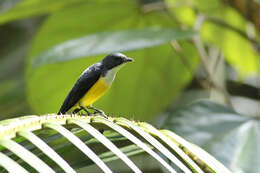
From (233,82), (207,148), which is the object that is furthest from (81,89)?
(233,82)

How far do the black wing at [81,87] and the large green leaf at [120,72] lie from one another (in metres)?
0.75

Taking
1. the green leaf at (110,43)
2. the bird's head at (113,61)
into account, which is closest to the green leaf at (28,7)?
the green leaf at (110,43)

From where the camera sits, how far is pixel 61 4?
225 centimetres

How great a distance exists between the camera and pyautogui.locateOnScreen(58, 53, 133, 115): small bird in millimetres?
1283

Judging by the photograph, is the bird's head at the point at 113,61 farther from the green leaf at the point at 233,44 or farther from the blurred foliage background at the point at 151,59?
the green leaf at the point at 233,44

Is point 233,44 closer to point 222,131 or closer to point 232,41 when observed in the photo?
point 232,41

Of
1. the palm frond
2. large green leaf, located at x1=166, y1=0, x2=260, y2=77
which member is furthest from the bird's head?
large green leaf, located at x1=166, y1=0, x2=260, y2=77

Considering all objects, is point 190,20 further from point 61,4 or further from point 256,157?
point 256,157

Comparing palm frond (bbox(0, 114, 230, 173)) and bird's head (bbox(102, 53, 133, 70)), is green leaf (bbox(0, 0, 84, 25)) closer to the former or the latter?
bird's head (bbox(102, 53, 133, 70))

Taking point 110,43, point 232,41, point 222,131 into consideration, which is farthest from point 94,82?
point 232,41

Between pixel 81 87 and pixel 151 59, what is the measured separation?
1143mm

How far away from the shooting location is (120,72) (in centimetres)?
227

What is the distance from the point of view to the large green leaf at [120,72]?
216 centimetres

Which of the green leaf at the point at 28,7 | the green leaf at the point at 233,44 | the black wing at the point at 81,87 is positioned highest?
the green leaf at the point at 28,7
